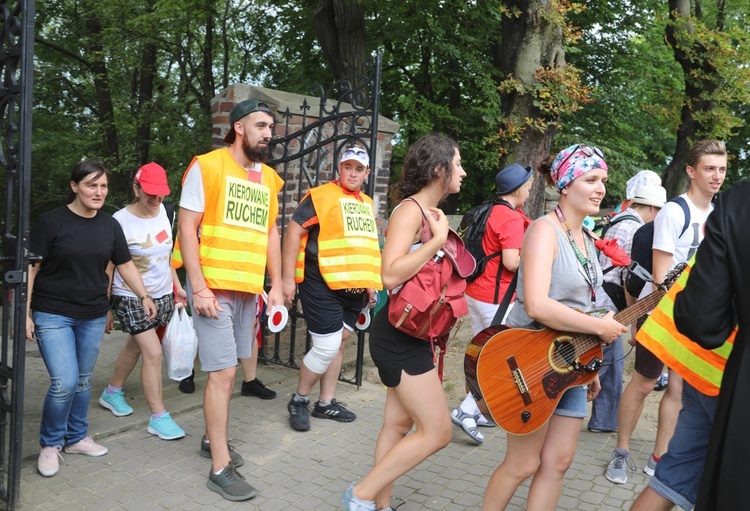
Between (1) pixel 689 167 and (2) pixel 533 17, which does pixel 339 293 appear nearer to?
(1) pixel 689 167

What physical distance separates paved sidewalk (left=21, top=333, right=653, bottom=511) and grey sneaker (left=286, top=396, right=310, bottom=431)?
61mm

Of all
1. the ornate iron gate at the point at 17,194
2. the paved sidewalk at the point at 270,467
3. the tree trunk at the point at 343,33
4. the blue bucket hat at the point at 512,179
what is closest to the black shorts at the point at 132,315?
the paved sidewalk at the point at 270,467

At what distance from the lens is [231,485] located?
12.8 ft

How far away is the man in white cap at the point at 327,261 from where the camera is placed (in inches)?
197

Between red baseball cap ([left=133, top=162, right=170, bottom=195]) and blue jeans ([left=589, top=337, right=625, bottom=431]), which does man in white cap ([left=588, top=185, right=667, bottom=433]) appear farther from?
Answer: red baseball cap ([left=133, top=162, right=170, bottom=195])

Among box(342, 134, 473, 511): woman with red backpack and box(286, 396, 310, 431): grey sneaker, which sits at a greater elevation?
box(342, 134, 473, 511): woman with red backpack

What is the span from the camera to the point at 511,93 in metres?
8.41

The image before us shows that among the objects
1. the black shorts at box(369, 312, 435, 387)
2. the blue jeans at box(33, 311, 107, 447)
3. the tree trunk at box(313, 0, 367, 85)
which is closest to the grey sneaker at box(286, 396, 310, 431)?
the blue jeans at box(33, 311, 107, 447)

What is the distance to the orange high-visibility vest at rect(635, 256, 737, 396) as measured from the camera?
2602 millimetres

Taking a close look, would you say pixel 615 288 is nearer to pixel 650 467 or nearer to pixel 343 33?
pixel 650 467

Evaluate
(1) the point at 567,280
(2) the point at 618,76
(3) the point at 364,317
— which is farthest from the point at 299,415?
(2) the point at 618,76

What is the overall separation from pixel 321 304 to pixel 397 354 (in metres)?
1.83

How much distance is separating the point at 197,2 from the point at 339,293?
29.9ft

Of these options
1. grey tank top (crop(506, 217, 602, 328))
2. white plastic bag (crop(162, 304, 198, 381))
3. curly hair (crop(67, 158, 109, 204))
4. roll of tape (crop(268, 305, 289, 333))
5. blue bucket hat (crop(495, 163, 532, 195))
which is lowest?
white plastic bag (crop(162, 304, 198, 381))
